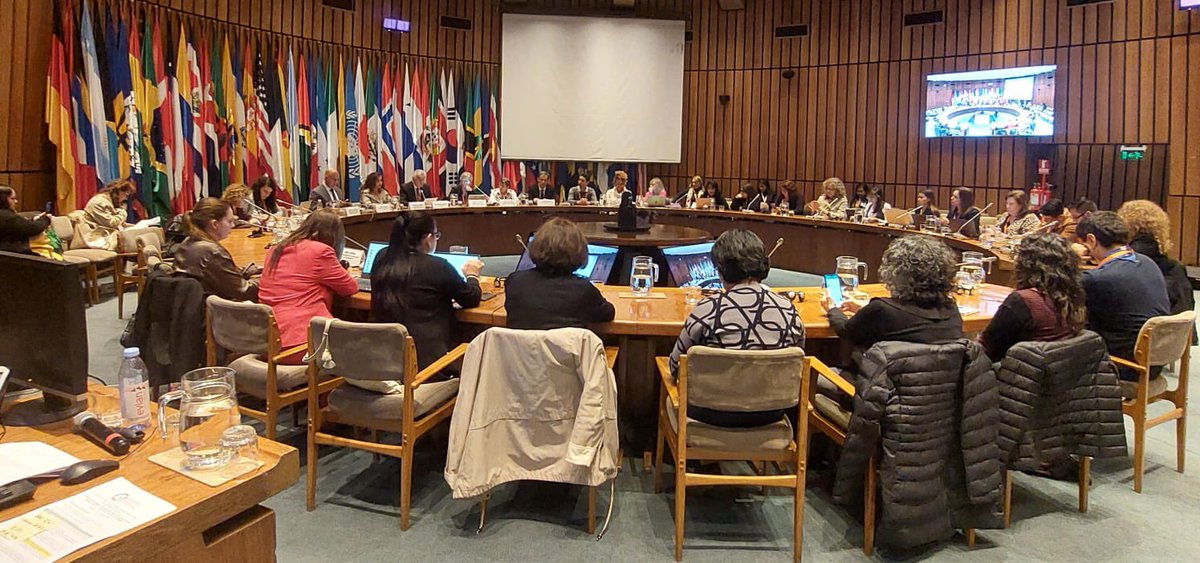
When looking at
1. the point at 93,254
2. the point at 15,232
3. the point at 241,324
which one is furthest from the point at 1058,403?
the point at 93,254

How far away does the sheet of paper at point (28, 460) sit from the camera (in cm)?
150

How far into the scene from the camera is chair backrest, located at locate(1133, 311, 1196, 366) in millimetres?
3285

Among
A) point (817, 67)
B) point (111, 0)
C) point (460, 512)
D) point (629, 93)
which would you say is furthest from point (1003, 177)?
point (111, 0)

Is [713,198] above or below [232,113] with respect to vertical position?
Result: below

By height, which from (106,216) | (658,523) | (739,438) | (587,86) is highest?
(587,86)

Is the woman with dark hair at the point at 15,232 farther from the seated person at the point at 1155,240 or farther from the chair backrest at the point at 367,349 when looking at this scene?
the seated person at the point at 1155,240

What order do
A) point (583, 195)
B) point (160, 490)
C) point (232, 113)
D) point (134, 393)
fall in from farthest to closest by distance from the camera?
point (583, 195), point (232, 113), point (134, 393), point (160, 490)

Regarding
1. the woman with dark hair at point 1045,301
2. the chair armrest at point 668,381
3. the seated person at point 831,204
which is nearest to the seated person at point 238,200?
the chair armrest at point 668,381

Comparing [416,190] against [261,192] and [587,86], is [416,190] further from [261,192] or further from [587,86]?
[587,86]

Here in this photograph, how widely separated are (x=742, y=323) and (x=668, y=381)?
353 mm

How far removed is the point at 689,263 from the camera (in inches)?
240

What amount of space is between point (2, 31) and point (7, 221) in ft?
17.4

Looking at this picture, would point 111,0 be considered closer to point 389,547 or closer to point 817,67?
point 389,547

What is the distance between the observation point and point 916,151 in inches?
443
